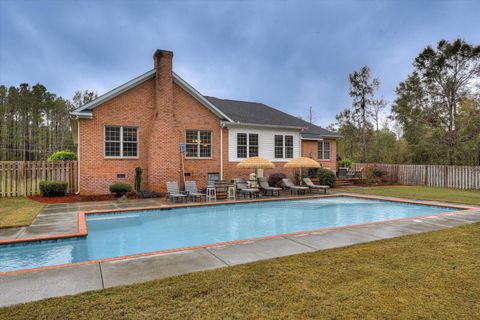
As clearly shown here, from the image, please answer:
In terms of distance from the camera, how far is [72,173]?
1517 cm

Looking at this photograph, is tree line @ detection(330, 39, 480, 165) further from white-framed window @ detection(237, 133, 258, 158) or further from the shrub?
the shrub

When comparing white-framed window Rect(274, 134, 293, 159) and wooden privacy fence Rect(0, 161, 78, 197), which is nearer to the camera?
wooden privacy fence Rect(0, 161, 78, 197)

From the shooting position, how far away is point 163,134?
51.8ft

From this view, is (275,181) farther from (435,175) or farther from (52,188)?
(435,175)

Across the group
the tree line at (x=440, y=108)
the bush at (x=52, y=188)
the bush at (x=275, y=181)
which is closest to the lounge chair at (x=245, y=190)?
the bush at (x=275, y=181)

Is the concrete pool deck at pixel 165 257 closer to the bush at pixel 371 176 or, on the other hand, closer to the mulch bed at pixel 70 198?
the mulch bed at pixel 70 198

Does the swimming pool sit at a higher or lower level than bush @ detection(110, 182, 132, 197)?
lower

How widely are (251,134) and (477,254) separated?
1483cm

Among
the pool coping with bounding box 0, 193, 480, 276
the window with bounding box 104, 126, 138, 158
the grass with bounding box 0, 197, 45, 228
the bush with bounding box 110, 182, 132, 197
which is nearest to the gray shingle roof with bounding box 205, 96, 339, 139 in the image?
the window with bounding box 104, 126, 138, 158

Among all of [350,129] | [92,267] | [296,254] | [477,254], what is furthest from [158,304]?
[350,129]

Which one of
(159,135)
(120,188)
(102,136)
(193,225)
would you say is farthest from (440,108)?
(102,136)

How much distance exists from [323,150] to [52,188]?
19157mm

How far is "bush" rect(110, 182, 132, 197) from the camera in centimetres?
1410

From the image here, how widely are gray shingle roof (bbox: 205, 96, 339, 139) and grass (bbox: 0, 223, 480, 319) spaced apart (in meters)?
14.9
